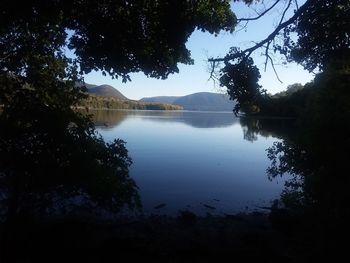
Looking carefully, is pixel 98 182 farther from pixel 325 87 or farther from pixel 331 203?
pixel 325 87

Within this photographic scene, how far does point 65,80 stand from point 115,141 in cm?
291

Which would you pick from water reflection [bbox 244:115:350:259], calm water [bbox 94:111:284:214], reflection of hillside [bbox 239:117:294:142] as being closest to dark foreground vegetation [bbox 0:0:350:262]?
water reflection [bbox 244:115:350:259]

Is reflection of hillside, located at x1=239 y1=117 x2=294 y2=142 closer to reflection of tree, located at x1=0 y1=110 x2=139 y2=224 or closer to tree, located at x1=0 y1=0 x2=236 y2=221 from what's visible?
tree, located at x1=0 y1=0 x2=236 y2=221

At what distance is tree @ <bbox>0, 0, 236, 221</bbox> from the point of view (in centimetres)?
1103

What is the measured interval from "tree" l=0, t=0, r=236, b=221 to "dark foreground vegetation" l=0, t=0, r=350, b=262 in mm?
37

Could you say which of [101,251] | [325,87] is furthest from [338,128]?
[101,251]

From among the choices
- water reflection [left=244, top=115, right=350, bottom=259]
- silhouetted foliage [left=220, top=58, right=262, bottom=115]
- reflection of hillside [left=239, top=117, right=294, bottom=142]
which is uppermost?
silhouetted foliage [left=220, top=58, right=262, bottom=115]

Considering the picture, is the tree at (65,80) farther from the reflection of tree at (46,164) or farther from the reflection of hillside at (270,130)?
the reflection of hillside at (270,130)

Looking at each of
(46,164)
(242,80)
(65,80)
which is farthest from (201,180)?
(46,164)

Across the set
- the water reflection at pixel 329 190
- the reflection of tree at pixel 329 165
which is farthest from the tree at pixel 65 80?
the water reflection at pixel 329 190

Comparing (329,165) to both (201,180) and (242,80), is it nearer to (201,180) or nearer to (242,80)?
(242,80)

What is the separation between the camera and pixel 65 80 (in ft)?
42.3

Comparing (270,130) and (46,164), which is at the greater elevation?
(46,164)

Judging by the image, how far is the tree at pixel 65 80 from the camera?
36.2ft
